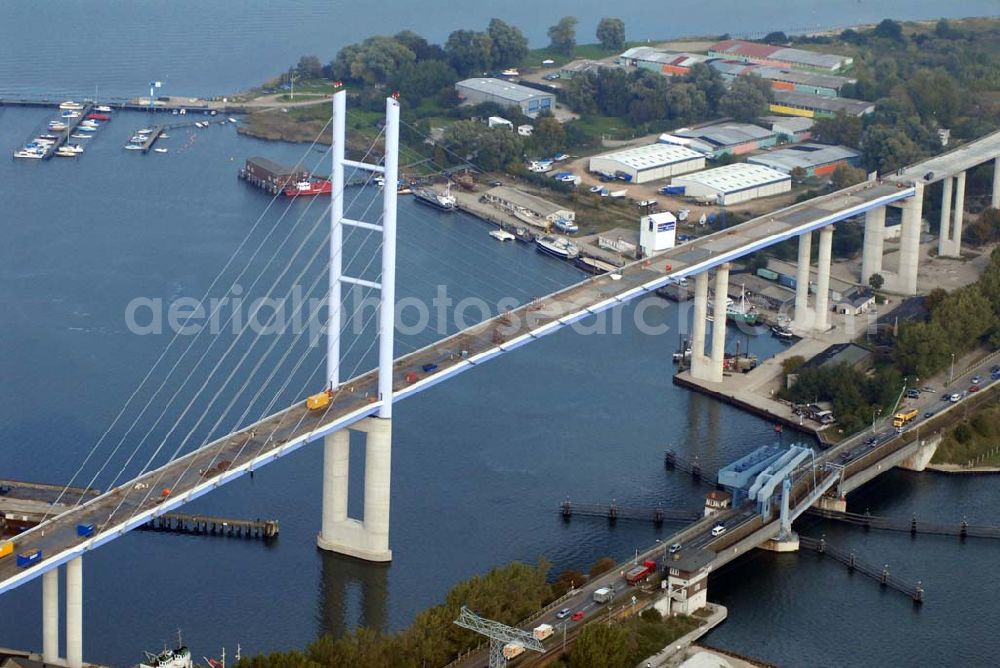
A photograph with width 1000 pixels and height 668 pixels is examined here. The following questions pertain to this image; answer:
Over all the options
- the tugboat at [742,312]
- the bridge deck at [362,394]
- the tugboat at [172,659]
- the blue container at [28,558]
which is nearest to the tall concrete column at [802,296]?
the tugboat at [742,312]

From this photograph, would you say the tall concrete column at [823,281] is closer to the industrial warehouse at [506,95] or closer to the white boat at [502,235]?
the white boat at [502,235]

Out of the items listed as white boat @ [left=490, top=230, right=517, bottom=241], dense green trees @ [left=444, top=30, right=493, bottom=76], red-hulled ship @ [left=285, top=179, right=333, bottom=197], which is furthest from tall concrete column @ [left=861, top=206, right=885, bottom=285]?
dense green trees @ [left=444, top=30, right=493, bottom=76]

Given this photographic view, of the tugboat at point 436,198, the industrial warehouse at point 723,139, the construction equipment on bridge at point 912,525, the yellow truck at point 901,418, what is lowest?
the construction equipment on bridge at point 912,525

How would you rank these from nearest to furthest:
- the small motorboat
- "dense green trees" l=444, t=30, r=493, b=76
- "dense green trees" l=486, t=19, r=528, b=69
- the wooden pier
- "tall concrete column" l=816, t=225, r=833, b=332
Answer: the wooden pier, "tall concrete column" l=816, t=225, r=833, b=332, the small motorboat, "dense green trees" l=444, t=30, r=493, b=76, "dense green trees" l=486, t=19, r=528, b=69

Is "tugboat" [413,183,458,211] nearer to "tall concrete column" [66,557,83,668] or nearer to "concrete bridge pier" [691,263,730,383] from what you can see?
"concrete bridge pier" [691,263,730,383]

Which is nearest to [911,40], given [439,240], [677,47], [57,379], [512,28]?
[677,47]

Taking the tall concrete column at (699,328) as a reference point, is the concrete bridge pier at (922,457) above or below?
Answer: below
